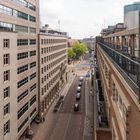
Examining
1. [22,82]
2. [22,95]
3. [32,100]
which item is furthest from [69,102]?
[22,82]

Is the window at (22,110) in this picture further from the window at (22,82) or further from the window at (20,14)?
the window at (20,14)

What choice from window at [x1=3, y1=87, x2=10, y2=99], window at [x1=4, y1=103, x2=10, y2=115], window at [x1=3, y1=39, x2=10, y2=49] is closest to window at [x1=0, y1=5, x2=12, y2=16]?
window at [x1=3, y1=39, x2=10, y2=49]

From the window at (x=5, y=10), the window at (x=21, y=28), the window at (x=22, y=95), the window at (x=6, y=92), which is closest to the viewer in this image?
the window at (x=6, y=92)

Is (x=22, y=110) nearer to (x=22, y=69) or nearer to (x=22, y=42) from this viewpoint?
(x=22, y=69)

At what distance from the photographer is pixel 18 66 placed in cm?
3709

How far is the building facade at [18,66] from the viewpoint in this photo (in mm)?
31125

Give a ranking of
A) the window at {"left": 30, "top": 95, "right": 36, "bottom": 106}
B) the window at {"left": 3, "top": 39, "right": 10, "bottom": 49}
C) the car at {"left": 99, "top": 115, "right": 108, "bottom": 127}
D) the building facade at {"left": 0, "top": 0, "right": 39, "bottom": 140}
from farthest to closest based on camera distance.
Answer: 1. the window at {"left": 30, "top": 95, "right": 36, "bottom": 106}
2. the building facade at {"left": 0, "top": 0, "right": 39, "bottom": 140}
3. the window at {"left": 3, "top": 39, "right": 10, "bottom": 49}
4. the car at {"left": 99, "top": 115, "right": 108, "bottom": 127}

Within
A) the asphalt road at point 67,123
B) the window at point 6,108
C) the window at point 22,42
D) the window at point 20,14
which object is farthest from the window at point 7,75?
the asphalt road at point 67,123

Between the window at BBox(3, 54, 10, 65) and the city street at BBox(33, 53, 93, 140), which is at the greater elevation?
the window at BBox(3, 54, 10, 65)

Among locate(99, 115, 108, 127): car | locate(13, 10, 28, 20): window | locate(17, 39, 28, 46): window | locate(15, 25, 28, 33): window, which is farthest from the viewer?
locate(15, 25, 28, 33): window

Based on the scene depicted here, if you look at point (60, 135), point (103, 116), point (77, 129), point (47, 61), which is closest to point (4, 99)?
point (103, 116)

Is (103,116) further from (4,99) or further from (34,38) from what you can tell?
(34,38)

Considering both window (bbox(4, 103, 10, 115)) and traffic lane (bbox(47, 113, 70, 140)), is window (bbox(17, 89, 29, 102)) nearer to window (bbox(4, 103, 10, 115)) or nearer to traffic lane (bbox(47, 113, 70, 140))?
window (bbox(4, 103, 10, 115))

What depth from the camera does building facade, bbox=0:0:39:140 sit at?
31.1 m
